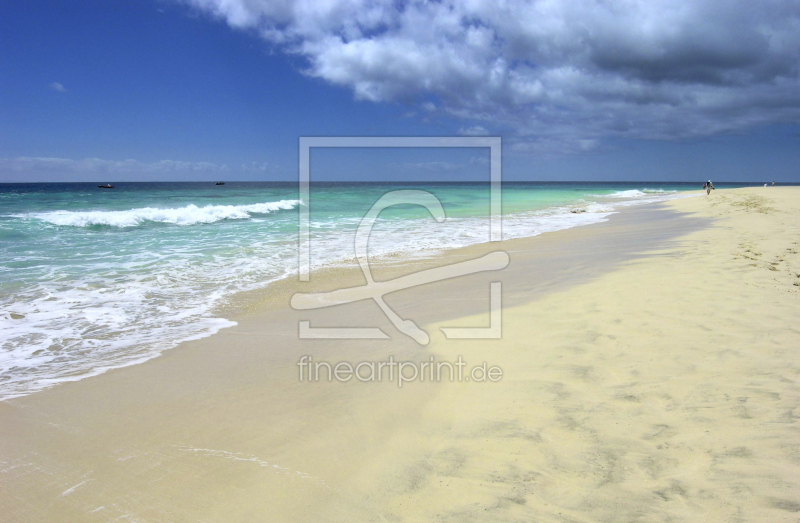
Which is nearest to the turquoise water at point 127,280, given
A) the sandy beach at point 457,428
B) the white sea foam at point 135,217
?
the sandy beach at point 457,428

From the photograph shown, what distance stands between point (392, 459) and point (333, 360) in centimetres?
164

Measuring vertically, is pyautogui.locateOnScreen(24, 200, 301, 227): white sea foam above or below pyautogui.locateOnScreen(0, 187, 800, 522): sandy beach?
above

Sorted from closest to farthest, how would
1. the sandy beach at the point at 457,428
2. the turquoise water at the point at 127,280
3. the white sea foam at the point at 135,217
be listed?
1. the sandy beach at the point at 457,428
2. the turquoise water at the point at 127,280
3. the white sea foam at the point at 135,217

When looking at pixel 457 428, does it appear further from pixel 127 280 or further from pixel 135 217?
pixel 135 217

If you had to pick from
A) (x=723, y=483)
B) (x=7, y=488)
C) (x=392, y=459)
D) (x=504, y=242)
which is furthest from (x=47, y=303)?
(x=504, y=242)

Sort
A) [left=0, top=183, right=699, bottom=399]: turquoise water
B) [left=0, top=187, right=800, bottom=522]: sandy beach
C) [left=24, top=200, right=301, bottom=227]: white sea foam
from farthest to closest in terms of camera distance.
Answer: [left=24, top=200, right=301, bottom=227]: white sea foam → [left=0, top=183, right=699, bottom=399]: turquoise water → [left=0, top=187, right=800, bottom=522]: sandy beach

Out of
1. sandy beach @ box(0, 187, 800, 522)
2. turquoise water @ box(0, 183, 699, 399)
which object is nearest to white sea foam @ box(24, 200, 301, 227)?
turquoise water @ box(0, 183, 699, 399)

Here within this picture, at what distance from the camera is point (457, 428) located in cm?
291

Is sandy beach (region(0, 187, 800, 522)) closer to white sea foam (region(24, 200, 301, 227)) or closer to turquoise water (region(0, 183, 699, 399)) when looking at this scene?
turquoise water (region(0, 183, 699, 399))

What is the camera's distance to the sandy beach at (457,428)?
2.21 meters

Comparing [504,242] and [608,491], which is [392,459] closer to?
[608,491]

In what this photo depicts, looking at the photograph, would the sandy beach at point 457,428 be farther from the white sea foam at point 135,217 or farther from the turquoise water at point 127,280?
the white sea foam at point 135,217

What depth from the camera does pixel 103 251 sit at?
10359mm

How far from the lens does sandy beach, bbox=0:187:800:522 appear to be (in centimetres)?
221
